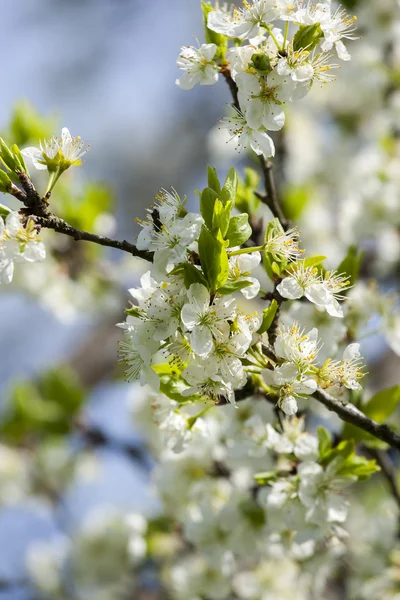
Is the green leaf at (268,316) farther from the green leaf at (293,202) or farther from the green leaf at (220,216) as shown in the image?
the green leaf at (293,202)

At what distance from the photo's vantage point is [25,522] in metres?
3.89

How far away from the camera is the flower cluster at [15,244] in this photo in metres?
0.82

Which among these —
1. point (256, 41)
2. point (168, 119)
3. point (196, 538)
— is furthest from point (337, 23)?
point (168, 119)

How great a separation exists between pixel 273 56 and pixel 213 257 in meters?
0.28

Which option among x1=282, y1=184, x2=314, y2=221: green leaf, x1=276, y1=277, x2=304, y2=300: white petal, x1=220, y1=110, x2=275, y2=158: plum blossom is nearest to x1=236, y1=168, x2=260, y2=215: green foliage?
x1=220, y1=110, x2=275, y2=158: plum blossom

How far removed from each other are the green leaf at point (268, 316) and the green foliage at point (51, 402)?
145cm

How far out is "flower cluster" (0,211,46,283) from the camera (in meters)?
0.82

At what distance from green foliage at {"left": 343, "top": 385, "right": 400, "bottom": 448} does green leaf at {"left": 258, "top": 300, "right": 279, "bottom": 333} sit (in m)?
0.29

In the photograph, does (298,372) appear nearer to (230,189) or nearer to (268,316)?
(268,316)

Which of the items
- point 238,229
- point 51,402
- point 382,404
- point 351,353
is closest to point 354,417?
point 351,353

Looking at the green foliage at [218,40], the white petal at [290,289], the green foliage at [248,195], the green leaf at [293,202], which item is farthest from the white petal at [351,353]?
the green leaf at [293,202]

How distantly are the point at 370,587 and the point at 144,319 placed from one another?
108 centimetres

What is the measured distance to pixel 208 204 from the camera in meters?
0.84

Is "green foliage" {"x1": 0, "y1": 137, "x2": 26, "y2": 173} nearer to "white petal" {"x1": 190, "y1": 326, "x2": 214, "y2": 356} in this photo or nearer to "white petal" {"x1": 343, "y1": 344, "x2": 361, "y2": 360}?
"white petal" {"x1": 190, "y1": 326, "x2": 214, "y2": 356}
